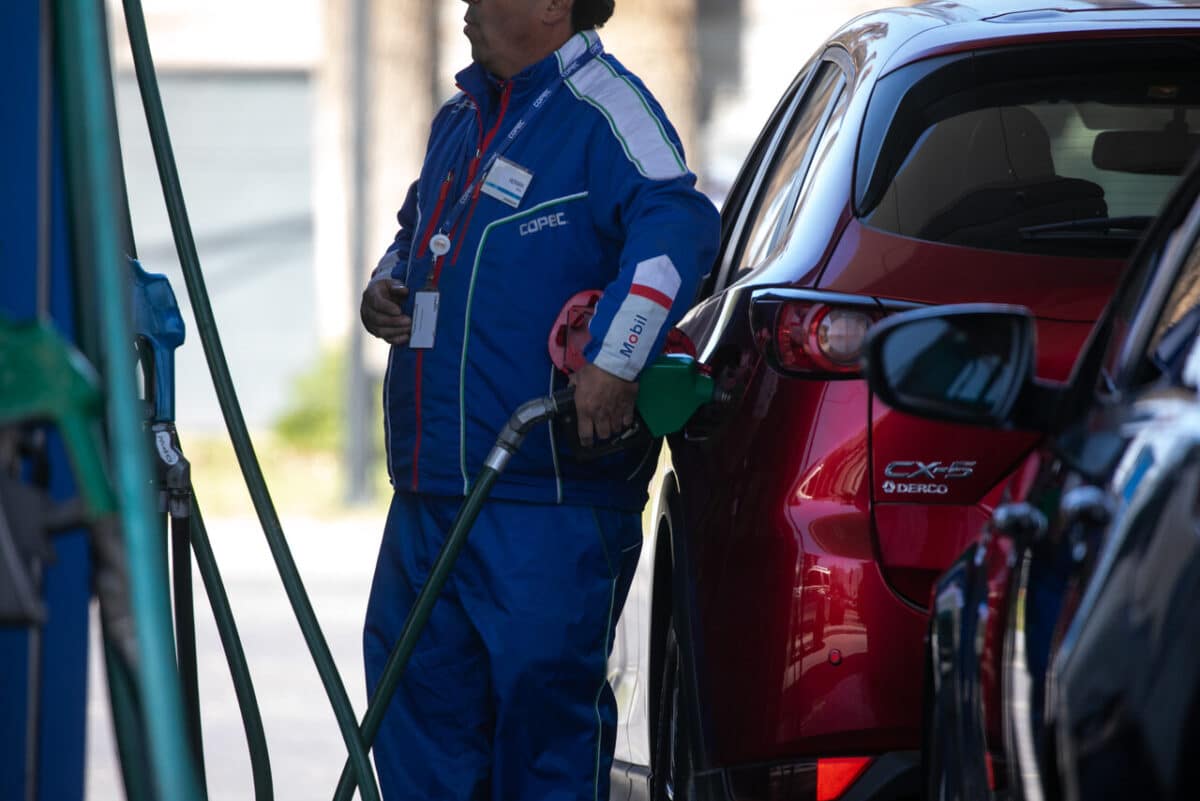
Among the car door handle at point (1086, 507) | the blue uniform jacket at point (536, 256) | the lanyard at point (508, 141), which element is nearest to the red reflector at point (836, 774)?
the blue uniform jacket at point (536, 256)

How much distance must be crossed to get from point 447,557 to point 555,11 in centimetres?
111

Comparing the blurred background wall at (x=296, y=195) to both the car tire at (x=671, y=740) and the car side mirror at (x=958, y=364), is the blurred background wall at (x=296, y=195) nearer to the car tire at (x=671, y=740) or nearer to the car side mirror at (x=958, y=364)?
the car tire at (x=671, y=740)

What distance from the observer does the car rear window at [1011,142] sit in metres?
3.66

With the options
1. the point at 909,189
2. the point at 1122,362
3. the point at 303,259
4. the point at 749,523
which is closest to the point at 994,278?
the point at 909,189

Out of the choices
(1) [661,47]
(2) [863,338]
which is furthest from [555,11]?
(1) [661,47]

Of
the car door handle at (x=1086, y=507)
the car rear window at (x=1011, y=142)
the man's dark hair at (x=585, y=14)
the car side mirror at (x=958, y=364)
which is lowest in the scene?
the car door handle at (x=1086, y=507)

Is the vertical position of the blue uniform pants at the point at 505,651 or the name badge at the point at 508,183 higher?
the name badge at the point at 508,183

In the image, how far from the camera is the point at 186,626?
3705 mm

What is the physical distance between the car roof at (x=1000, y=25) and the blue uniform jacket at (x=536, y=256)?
16.9 inches

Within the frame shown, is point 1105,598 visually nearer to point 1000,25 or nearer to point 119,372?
point 119,372

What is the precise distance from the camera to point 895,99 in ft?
12.4

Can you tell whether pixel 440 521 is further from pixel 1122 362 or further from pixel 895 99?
pixel 1122 362

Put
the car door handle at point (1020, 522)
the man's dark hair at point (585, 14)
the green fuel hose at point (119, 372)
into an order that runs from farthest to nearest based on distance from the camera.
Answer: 1. the man's dark hair at point (585, 14)
2. the car door handle at point (1020, 522)
3. the green fuel hose at point (119, 372)

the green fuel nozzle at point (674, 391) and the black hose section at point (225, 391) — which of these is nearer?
the black hose section at point (225, 391)
